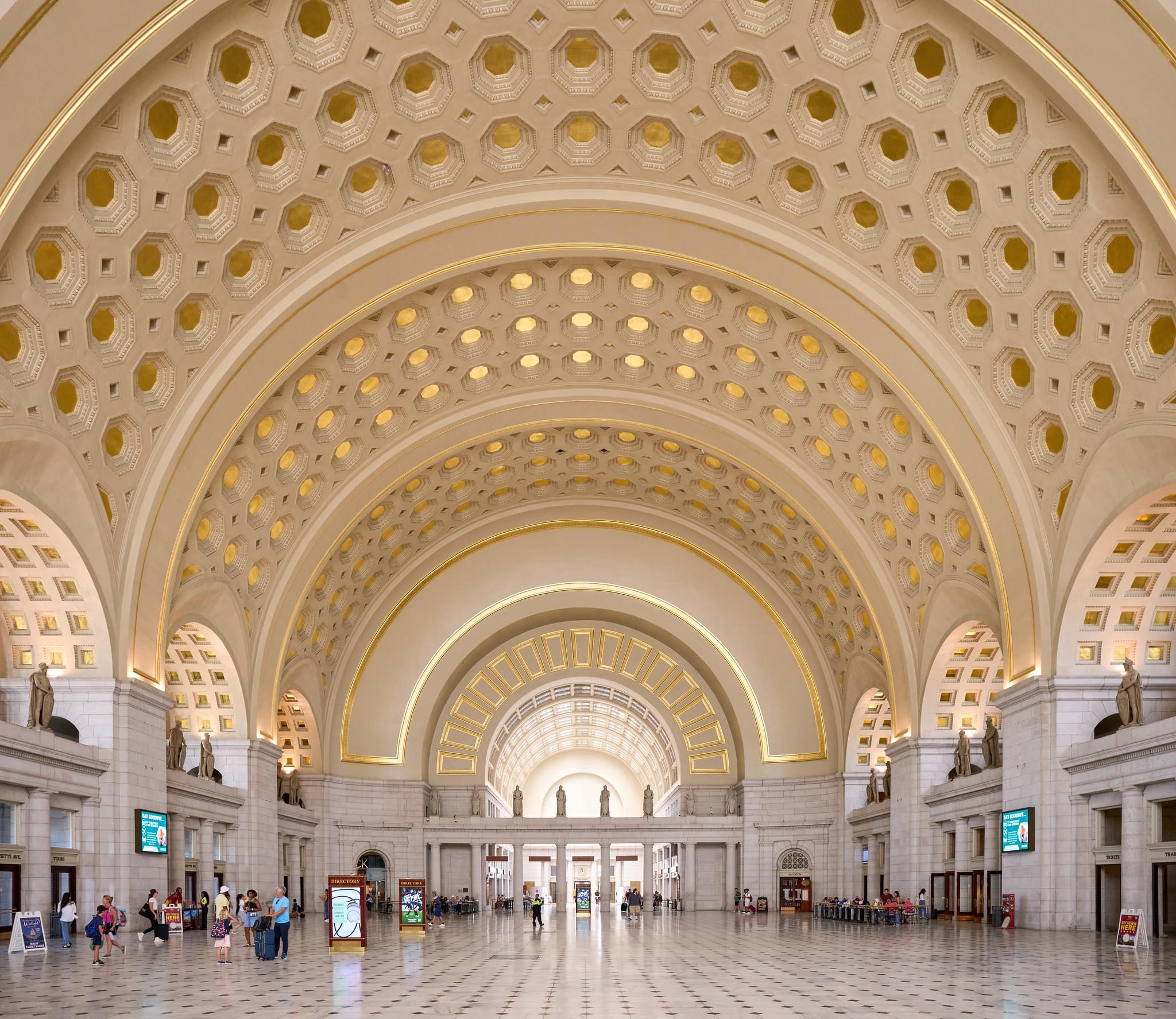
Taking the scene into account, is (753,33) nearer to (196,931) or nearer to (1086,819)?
(1086,819)

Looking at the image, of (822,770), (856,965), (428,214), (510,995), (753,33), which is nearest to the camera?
(510,995)

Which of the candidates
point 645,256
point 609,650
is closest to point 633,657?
point 609,650

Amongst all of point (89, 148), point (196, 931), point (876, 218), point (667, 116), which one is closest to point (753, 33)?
point (667, 116)

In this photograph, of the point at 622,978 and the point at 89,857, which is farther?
the point at 89,857

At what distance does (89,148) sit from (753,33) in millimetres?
10833

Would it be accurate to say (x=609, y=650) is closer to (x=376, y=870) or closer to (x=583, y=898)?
(x=583, y=898)

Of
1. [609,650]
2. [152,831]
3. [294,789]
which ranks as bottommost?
[294,789]

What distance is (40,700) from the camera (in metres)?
23.6

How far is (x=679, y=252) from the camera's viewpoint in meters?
26.0

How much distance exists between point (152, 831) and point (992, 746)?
20209mm

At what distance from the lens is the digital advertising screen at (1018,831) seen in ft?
84.2

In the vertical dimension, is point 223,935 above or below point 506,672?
below

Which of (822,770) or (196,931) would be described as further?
(822,770)

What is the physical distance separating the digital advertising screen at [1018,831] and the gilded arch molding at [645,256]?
3.21 meters
